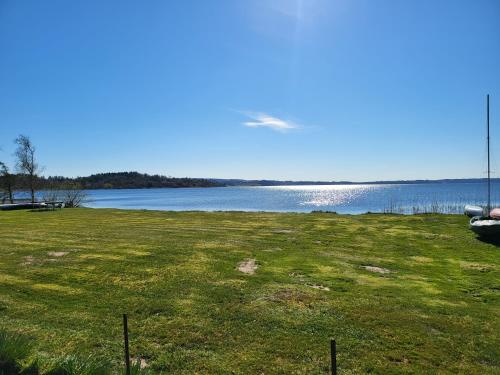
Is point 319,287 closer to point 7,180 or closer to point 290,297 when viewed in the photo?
point 290,297

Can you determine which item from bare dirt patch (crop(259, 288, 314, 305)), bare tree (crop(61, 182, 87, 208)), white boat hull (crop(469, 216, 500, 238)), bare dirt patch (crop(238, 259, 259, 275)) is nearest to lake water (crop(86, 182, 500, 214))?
bare tree (crop(61, 182, 87, 208))

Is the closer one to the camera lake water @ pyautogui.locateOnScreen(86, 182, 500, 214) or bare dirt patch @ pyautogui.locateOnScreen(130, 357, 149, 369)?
bare dirt patch @ pyautogui.locateOnScreen(130, 357, 149, 369)

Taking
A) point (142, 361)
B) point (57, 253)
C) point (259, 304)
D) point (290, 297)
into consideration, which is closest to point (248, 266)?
point (290, 297)

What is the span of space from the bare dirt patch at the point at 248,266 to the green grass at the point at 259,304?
0.19 m

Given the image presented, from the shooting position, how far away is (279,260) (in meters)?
12.5

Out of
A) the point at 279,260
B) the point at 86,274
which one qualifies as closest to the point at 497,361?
the point at 279,260

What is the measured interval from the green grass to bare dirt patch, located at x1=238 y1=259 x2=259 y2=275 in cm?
19

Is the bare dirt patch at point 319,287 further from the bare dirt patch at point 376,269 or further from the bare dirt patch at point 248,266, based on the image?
the bare dirt patch at point 376,269

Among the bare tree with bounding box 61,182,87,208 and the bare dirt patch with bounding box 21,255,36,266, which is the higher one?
the bare tree with bounding box 61,182,87,208

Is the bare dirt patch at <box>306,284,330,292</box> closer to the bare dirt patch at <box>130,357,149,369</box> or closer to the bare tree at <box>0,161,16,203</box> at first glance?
the bare dirt patch at <box>130,357,149,369</box>

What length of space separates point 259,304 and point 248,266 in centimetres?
337

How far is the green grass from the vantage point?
6.14m

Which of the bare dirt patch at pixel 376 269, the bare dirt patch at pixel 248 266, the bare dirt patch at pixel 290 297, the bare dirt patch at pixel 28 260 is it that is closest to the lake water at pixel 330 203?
the bare dirt patch at pixel 376 269

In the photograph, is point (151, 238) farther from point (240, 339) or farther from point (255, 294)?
point (240, 339)
